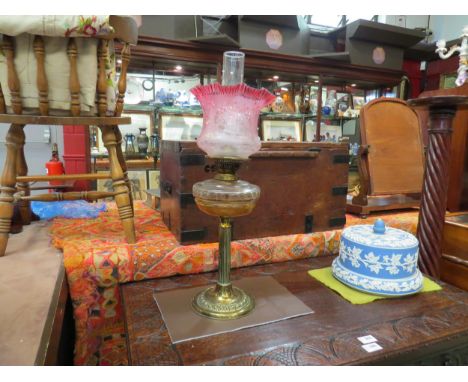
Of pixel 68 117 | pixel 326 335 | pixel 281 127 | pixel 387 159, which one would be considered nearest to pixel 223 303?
pixel 326 335

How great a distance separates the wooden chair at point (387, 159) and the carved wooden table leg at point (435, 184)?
29 cm

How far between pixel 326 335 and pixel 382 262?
0.24m

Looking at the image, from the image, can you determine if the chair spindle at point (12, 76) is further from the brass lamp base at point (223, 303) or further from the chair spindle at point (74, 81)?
the brass lamp base at point (223, 303)

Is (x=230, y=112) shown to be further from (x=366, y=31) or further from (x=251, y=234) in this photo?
(x=366, y=31)

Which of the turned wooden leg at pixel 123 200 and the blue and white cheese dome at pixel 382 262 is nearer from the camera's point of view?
the blue and white cheese dome at pixel 382 262

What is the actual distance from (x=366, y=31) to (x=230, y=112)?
249 cm

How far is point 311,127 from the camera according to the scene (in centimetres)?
259

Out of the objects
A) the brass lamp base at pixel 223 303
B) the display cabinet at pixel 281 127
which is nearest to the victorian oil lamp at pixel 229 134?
the brass lamp base at pixel 223 303

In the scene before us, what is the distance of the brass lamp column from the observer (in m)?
0.59


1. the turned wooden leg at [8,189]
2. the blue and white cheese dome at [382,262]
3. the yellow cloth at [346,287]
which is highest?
the turned wooden leg at [8,189]

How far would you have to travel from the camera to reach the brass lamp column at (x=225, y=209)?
23.1 inches

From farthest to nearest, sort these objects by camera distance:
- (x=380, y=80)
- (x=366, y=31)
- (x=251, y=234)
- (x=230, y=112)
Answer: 1. (x=380, y=80)
2. (x=366, y=31)
3. (x=251, y=234)
4. (x=230, y=112)

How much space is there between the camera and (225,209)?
591 millimetres

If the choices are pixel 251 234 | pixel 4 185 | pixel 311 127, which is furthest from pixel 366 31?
pixel 4 185
